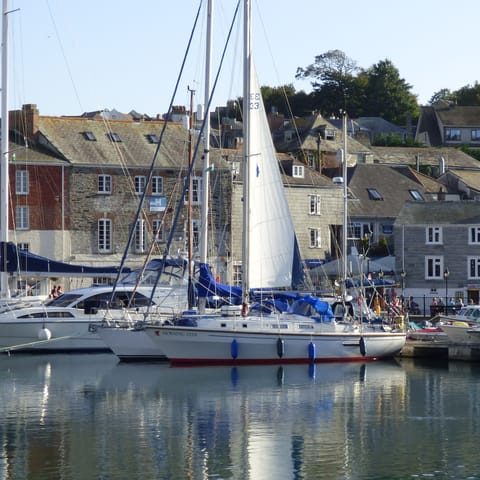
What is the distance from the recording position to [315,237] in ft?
266

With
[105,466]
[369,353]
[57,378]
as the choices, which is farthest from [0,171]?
[105,466]

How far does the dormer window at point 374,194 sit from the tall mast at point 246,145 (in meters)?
42.0

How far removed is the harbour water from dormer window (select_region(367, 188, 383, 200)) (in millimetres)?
39968

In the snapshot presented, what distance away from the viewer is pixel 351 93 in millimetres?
156000

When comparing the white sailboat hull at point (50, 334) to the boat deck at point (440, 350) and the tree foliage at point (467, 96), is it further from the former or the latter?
the tree foliage at point (467, 96)

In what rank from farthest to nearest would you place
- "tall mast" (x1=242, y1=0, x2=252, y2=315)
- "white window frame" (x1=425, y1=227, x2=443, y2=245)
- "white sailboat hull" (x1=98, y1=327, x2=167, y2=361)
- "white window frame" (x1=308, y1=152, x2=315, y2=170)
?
"white window frame" (x1=308, y1=152, x2=315, y2=170), "white window frame" (x1=425, y1=227, x2=443, y2=245), "white sailboat hull" (x1=98, y1=327, x2=167, y2=361), "tall mast" (x1=242, y1=0, x2=252, y2=315)

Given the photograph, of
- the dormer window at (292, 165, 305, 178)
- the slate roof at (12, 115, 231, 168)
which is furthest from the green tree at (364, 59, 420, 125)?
the slate roof at (12, 115, 231, 168)

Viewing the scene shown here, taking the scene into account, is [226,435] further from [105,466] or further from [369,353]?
[369,353]

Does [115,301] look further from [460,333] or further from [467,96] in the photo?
[467,96]

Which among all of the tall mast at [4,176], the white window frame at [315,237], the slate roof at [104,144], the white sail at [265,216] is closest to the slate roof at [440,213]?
the white window frame at [315,237]

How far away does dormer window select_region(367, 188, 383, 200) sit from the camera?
88.3 metres

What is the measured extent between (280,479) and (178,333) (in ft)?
62.1

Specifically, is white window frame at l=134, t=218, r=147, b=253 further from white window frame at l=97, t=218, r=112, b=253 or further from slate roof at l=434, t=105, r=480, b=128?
slate roof at l=434, t=105, r=480, b=128

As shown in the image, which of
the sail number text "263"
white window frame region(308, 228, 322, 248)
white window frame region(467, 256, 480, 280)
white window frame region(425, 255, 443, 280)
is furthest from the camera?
white window frame region(308, 228, 322, 248)
